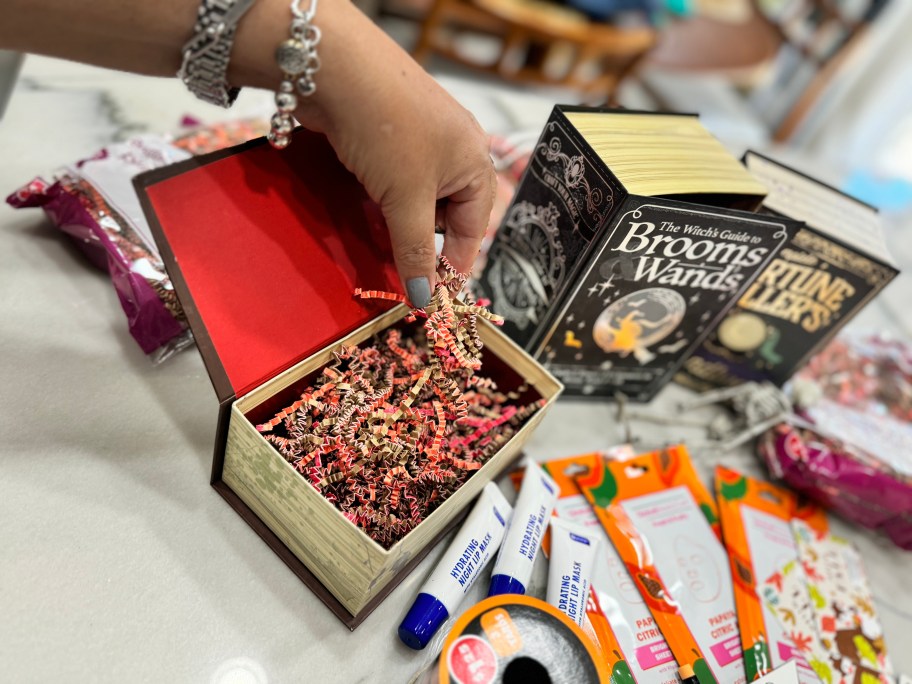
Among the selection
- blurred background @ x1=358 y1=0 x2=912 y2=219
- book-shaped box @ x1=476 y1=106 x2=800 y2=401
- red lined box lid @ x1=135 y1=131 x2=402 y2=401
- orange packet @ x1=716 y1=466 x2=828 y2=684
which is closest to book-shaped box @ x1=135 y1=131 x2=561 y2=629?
red lined box lid @ x1=135 y1=131 x2=402 y2=401

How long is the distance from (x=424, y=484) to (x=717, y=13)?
8.28ft

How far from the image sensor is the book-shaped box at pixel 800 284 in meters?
0.72

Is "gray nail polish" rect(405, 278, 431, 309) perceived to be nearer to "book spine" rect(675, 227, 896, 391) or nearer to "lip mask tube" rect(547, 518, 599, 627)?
"lip mask tube" rect(547, 518, 599, 627)

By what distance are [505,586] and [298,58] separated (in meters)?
0.45

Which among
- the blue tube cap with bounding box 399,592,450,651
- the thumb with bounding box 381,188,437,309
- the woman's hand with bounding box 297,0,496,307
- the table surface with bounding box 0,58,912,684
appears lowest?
the table surface with bounding box 0,58,912,684

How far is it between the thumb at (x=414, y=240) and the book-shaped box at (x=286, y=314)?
2.2 inches

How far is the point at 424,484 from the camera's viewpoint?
569 millimetres

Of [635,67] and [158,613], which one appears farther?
[635,67]

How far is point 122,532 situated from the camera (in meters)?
0.54

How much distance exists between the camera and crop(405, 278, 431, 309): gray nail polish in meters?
0.57

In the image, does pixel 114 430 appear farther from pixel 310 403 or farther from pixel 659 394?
pixel 659 394

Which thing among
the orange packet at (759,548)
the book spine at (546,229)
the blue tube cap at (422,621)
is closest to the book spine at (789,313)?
the orange packet at (759,548)

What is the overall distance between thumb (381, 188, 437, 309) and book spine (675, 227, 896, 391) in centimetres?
39

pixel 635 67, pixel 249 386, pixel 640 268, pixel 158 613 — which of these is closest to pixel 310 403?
pixel 249 386
